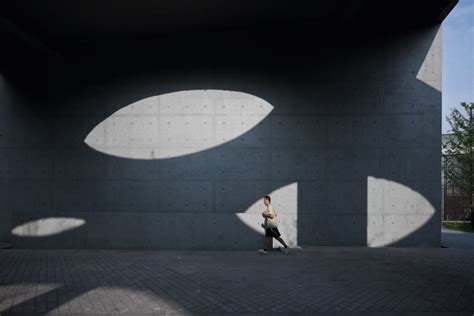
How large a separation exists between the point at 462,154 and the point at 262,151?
13528 mm

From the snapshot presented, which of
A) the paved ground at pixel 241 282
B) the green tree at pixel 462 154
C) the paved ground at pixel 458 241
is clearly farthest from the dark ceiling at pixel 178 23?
the green tree at pixel 462 154

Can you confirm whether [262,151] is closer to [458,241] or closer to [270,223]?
[270,223]

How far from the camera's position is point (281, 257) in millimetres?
8211

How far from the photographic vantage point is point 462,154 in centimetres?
1675

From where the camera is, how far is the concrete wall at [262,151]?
940 cm

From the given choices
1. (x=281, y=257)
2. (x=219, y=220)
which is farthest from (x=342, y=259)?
(x=219, y=220)

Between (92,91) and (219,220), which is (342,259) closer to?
(219,220)

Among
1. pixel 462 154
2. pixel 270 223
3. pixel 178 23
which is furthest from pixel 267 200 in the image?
pixel 462 154

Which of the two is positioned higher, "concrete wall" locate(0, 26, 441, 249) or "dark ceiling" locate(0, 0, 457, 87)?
"dark ceiling" locate(0, 0, 457, 87)

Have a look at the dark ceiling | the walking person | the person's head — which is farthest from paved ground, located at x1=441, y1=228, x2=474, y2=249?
the dark ceiling

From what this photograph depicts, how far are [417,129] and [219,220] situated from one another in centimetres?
662

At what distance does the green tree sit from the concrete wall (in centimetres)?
945

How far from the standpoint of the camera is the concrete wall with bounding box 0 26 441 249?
9.40 m

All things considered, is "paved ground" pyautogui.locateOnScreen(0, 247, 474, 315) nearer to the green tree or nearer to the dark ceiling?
the dark ceiling
